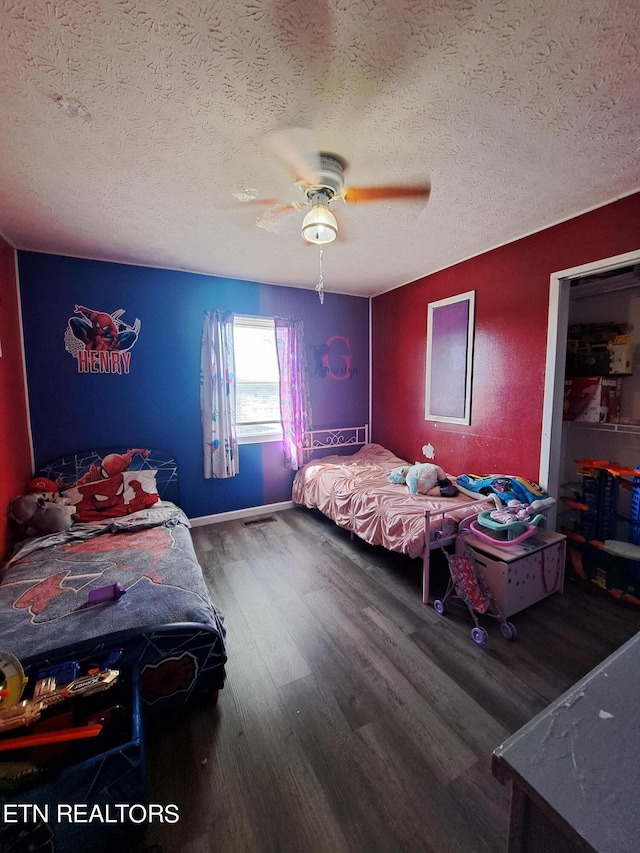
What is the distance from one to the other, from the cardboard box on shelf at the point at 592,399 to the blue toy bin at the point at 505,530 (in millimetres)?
1067

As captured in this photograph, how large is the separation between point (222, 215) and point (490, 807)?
3.08m

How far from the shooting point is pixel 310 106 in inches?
51.1

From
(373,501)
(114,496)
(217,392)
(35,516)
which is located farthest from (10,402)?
(373,501)

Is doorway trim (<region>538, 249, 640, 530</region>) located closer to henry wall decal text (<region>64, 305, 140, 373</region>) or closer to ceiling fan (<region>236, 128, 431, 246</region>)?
ceiling fan (<region>236, 128, 431, 246</region>)

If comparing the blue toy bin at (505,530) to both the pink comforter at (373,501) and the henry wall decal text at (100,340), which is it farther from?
the henry wall decal text at (100,340)

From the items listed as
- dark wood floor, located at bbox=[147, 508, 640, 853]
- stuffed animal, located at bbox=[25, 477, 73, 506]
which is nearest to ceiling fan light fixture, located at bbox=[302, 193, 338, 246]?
dark wood floor, located at bbox=[147, 508, 640, 853]

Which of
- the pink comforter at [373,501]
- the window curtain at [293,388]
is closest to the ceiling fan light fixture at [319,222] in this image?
the pink comforter at [373,501]

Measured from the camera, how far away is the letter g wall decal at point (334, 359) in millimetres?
3965

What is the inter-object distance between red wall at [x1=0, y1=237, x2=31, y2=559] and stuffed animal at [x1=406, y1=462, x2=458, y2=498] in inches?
113

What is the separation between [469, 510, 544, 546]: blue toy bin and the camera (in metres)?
2.01

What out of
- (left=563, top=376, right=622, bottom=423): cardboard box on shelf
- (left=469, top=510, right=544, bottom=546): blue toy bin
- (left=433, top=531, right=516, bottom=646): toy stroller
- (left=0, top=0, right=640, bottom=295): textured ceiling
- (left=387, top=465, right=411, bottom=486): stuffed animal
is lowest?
(left=433, top=531, right=516, bottom=646): toy stroller

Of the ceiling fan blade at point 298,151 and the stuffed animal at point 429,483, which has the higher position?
the ceiling fan blade at point 298,151

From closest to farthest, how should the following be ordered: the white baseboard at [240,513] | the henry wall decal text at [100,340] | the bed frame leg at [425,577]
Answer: the bed frame leg at [425,577]
the henry wall decal text at [100,340]
the white baseboard at [240,513]

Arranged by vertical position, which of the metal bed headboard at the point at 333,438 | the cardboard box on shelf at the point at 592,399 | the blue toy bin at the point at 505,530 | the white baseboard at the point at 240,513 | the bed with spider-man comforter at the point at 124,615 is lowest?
the white baseboard at the point at 240,513
